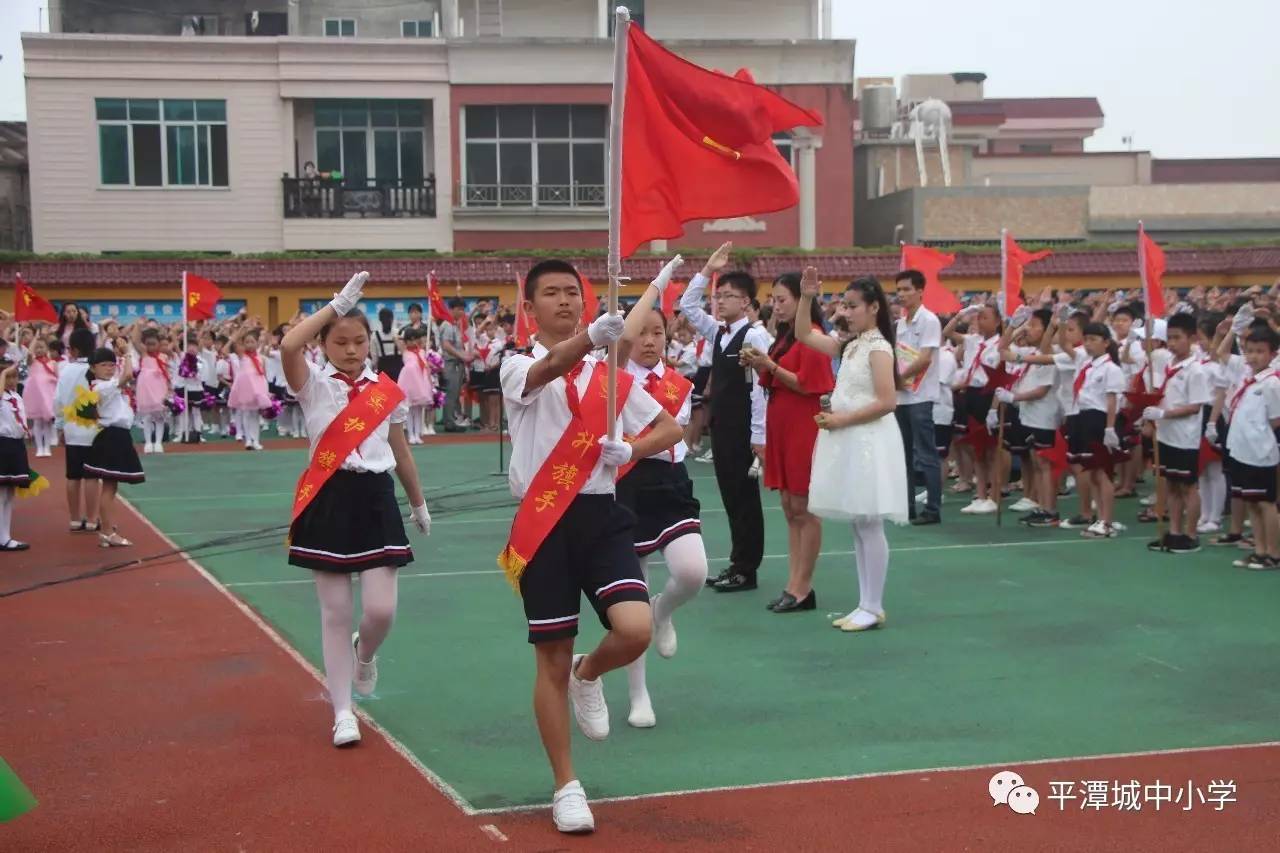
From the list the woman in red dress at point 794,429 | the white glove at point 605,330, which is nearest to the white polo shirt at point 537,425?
the white glove at point 605,330

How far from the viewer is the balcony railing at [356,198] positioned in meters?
37.0

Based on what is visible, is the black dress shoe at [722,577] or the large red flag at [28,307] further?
the large red flag at [28,307]

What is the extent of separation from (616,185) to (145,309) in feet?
89.8

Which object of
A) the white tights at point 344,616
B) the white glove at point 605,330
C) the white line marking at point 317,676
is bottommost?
the white line marking at point 317,676

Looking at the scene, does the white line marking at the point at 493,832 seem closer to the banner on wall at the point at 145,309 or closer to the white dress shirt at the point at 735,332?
the white dress shirt at the point at 735,332

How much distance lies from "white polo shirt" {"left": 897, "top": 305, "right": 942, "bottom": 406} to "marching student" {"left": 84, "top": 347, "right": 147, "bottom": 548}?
6693 millimetres

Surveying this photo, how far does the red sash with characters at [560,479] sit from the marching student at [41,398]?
57.9 ft

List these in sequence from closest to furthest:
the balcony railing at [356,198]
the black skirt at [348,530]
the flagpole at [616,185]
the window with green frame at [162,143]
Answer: the flagpole at [616,185]
the black skirt at [348,530]
the window with green frame at [162,143]
the balcony railing at [356,198]

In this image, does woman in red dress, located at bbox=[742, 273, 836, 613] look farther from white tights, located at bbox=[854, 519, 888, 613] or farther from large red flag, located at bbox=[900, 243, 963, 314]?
large red flag, located at bbox=[900, 243, 963, 314]

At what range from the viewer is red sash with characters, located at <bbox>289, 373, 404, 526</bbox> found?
658 cm

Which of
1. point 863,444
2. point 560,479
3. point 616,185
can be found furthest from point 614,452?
point 863,444

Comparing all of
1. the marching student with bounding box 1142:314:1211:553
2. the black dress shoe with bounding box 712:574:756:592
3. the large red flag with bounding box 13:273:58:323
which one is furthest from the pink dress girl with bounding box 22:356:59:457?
the marching student with bounding box 1142:314:1211:553

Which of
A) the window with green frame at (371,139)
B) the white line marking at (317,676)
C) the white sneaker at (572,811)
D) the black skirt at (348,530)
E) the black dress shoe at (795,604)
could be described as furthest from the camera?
the window with green frame at (371,139)

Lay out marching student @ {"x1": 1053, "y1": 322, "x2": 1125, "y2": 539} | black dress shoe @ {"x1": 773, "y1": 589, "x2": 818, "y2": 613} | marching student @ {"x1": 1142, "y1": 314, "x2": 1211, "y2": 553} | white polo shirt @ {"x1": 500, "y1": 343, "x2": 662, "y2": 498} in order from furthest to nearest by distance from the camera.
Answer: marching student @ {"x1": 1053, "y1": 322, "x2": 1125, "y2": 539} → marching student @ {"x1": 1142, "y1": 314, "x2": 1211, "y2": 553} → black dress shoe @ {"x1": 773, "y1": 589, "x2": 818, "y2": 613} → white polo shirt @ {"x1": 500, "y1": 343, "x2": 662, "y2": 498}
